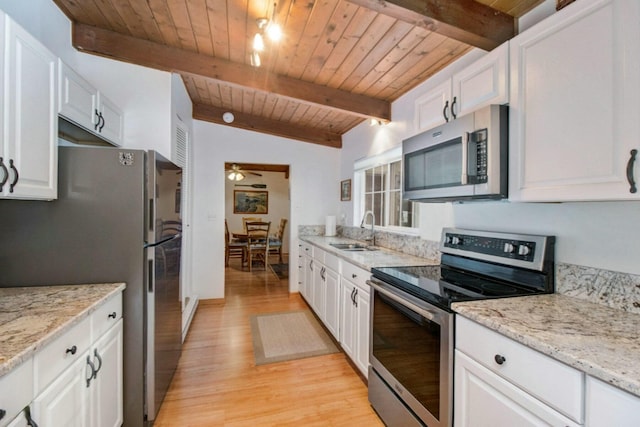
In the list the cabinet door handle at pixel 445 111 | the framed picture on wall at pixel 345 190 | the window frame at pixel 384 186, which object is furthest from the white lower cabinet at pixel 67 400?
the framed picture on wall at pixel 345 190

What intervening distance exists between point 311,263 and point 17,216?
103 inches

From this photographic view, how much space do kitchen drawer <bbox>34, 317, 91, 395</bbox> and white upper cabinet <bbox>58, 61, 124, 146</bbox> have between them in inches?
44.1

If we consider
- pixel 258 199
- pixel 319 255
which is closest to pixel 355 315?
pixel 319 255

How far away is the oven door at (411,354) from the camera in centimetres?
128

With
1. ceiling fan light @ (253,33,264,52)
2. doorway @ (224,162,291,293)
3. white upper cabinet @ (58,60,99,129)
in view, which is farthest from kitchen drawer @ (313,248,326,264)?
doorway @ (224,162,291,293)

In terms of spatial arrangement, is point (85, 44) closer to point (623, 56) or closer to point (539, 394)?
point (623, 56)

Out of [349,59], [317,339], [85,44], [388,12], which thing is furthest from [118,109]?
[317,339]

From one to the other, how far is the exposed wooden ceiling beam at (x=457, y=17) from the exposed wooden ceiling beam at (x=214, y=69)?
134 cm

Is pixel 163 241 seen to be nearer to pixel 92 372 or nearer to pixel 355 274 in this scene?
pixel 92 372

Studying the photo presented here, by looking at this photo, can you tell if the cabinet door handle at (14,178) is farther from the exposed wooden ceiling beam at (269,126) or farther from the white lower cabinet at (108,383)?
the exposed wooden ceiling beam at (269,126)

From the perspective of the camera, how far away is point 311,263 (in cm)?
360

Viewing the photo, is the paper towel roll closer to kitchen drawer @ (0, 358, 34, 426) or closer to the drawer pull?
the drawer pull

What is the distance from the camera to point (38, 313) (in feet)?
3.79

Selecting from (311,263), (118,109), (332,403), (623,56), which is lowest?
(332,403)
